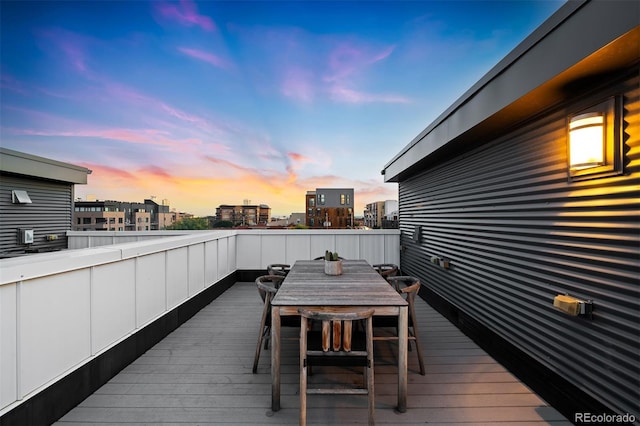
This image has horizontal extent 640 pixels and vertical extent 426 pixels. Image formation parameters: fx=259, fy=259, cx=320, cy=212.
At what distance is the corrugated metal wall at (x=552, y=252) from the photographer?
1.47m

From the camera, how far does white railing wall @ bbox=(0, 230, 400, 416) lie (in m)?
1.51

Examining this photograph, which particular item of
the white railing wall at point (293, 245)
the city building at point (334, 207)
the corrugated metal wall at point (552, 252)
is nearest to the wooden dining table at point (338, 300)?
the corrugated metal wall at point (552, 252)

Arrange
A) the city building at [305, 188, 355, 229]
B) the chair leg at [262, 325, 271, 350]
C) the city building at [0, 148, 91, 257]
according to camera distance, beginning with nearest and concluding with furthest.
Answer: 1. the chair leg at [262, 325, 271, 350]
2. the city building at [0, 148, 91, 257]
3. the city building at [305, 188, 355, 229]

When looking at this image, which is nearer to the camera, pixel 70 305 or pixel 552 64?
pixel 552 64

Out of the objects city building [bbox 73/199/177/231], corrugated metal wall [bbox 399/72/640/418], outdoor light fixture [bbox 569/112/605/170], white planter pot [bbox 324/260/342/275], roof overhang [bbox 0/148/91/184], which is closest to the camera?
corrugated metal wall [bbox 399/72/640/418]

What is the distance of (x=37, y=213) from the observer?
629 centimetres

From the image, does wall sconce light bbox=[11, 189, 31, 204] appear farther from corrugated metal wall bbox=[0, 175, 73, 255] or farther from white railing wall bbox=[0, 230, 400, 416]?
white railing wall bbox=[0, 230, 400, 416]

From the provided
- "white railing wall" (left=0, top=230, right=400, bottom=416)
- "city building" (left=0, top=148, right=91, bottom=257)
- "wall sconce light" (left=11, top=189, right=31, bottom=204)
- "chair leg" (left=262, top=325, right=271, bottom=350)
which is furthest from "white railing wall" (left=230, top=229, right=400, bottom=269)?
"wall sconce light" (left=11, top=189, right=31, bottom=204)

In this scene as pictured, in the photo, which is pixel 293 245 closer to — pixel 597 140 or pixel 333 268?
pixel 333 268

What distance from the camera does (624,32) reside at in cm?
114

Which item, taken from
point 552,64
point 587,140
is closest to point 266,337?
point 587,140

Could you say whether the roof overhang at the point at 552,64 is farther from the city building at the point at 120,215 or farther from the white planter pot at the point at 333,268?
the city building at the point at 120,215

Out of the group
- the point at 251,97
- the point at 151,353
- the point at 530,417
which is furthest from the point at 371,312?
the point at 251,97

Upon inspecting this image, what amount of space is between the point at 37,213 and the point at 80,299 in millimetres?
6677
